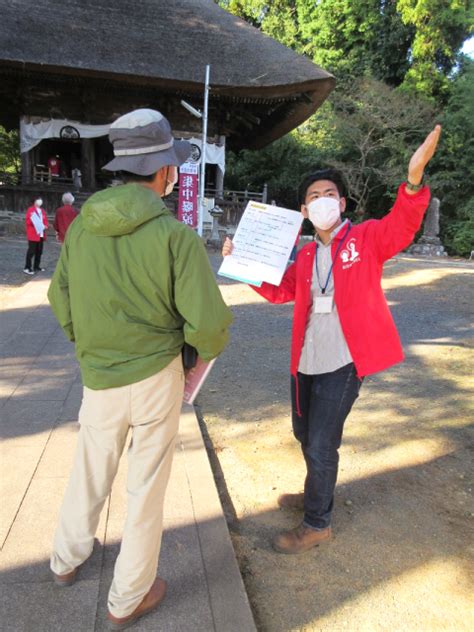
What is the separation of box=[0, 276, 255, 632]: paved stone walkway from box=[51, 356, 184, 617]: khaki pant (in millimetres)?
228

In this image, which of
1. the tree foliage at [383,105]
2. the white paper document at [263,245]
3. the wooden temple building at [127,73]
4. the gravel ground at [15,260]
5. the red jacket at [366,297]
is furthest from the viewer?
the tree foliage at [383,105]

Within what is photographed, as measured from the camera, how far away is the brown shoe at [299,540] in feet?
7.09

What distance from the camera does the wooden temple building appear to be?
12.6 meters

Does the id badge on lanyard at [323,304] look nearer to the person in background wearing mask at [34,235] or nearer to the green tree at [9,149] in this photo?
the person in background wearing mask at [34,235]

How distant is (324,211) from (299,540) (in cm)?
148

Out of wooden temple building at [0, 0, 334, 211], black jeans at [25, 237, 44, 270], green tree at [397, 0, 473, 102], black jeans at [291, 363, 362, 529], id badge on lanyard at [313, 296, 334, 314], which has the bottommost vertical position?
black jeans at [25, 237, 44, 270]

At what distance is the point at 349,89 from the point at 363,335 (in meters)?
24.0

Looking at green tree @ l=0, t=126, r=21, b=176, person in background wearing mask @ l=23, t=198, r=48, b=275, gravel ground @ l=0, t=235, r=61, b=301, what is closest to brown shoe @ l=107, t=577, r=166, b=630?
gravel ground @ l=0, t=235, r=61, b=301

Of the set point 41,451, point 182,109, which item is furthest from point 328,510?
point 182,109

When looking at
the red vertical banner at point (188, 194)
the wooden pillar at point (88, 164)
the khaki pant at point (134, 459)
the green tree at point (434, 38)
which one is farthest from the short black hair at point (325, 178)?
the green tree at point (434, 38)

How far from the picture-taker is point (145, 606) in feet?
5.62

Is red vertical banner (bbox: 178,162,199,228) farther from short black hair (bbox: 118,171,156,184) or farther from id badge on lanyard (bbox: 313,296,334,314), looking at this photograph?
short black hair (bbox: 118,171,156,184)

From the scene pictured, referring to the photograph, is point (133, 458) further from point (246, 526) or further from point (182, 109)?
point (182, 109)

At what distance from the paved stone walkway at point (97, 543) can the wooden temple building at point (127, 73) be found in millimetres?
11767
